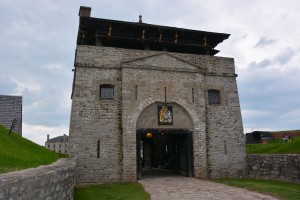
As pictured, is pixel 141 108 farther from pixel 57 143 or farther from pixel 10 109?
pixel 57 143

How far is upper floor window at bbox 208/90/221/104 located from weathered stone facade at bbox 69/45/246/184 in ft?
0.79

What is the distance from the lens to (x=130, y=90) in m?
14.0

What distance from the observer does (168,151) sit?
18469 mm

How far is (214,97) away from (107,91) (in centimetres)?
596

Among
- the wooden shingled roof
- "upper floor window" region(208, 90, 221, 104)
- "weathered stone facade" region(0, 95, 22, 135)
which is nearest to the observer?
the wooden shingled roof

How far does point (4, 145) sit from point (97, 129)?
6541mm

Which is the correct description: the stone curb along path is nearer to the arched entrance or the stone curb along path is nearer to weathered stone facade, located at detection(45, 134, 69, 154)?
the arched entrance

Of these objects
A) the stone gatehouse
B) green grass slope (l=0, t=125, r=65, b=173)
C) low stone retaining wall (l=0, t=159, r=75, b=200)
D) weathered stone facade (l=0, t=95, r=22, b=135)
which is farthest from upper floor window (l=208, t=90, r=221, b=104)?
weathered stone facade (l=0, t=95, r=22, b=135)

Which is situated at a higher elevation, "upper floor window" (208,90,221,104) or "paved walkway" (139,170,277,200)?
"upper floor window" (208,90,221,104)

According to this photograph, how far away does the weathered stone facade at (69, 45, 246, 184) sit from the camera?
13.2 m

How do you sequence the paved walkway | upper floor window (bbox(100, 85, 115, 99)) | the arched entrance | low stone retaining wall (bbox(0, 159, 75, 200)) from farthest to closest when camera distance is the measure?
the arched entrance → upper floor window (bbox(100, 85, 115, 99)) → the paved walkway → low stone retaining wall (bbox(0, 159, 75, 200))

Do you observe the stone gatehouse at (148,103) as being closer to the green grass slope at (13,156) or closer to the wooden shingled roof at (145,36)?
the wooden shingled roof at (145,36)

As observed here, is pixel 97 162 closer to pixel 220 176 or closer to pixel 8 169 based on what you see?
pixel 220 176

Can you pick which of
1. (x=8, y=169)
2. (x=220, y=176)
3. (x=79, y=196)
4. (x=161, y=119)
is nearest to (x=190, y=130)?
(x=161, y=119)
